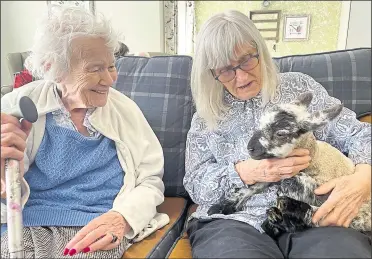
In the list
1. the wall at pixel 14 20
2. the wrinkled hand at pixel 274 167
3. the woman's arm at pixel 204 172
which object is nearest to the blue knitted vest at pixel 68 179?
the woman's arm at pixel 204 172

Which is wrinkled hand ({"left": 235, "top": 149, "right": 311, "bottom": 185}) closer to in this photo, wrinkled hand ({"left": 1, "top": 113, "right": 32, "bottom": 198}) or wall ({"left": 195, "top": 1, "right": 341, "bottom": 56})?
wall ({"left": 195, "top": 1, "right": 341, "bottom": 56})

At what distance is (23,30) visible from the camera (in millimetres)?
1629

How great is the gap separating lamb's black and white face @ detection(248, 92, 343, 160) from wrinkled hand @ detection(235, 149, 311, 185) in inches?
0.8

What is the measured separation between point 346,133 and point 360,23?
1.04 ft

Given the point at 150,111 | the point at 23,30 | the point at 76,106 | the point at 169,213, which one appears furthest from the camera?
the point at 23,30

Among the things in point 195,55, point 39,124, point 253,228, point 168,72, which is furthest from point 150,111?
point 253,228

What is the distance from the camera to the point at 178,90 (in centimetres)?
142

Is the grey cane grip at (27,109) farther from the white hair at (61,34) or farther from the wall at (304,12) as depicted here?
the wall at (304,12)

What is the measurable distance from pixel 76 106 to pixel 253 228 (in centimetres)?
63

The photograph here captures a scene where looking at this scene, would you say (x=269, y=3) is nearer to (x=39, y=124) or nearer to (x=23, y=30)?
(x=39, y=124)

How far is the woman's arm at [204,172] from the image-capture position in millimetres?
1090

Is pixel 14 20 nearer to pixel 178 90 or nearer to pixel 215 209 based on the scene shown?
pixel 178 90

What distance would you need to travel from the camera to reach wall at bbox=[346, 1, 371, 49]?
740mm

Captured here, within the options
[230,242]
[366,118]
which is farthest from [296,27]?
[230,242]
